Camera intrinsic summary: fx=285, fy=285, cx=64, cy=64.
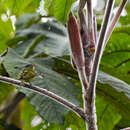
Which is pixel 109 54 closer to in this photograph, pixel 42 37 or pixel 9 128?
pixel 42 37

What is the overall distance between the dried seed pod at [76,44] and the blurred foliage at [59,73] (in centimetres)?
2

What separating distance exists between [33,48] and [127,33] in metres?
0.37

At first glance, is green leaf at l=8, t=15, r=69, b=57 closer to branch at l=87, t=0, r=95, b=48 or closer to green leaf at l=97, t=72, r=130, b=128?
green leaf at l=97, t=72, r=130, b=128

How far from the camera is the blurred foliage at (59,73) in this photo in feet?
2.09

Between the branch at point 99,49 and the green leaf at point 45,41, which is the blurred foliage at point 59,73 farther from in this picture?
the branch at point 99,49

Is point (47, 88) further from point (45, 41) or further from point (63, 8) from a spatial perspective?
point (45, 41)

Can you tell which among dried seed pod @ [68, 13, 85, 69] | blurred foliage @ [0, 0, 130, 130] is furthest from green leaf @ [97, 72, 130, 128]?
dried seed pod @ [68, 13, 85, 69]

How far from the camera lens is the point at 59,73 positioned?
33.7 inches

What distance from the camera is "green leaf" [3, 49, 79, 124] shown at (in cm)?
62

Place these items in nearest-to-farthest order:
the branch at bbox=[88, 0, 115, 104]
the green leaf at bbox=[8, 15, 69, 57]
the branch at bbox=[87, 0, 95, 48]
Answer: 1. the branch at bbox=[88, 0, 115, 104]
2. the branch at bbox=[87, 0, 95, 48]
3. the green leaf at bbox=[8, 15, 69, 57]

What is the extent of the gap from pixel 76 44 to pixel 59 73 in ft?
0.99

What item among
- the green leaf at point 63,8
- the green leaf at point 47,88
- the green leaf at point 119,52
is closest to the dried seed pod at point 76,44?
the green leaf at point 63,8

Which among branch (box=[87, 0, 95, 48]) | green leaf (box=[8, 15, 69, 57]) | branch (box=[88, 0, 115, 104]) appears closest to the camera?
branch (box=[88, 0, 115, 104])

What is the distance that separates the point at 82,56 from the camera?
1.87 feet
